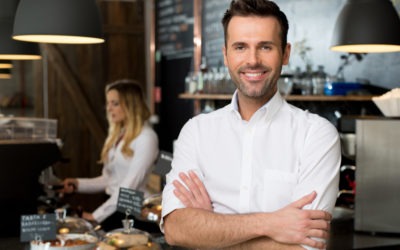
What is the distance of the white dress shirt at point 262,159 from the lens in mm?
2008

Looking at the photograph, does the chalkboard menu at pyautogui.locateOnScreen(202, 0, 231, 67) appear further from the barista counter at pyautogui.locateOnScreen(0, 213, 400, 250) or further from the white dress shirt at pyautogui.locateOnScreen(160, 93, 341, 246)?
the white dress shirt at pyautogui.locateOnScreen(160, 93, 341, 246)

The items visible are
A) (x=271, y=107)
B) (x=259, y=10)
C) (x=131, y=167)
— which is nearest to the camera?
(x=259, y=10)

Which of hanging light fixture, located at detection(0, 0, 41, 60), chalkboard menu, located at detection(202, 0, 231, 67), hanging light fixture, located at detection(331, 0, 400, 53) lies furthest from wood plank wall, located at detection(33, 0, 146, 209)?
hanging light fixture, located at detection(331, 0, 400, 53)

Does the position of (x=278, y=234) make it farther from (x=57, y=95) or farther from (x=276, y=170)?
(x=57, y=95)

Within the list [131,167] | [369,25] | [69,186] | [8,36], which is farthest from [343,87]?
[8,36]

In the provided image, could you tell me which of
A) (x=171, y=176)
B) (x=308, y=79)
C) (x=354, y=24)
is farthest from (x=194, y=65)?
(x=171, y=176)

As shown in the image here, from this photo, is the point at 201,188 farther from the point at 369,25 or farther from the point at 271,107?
the point at 369,25

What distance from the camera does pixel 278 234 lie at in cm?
194

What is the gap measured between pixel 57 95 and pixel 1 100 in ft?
2.37

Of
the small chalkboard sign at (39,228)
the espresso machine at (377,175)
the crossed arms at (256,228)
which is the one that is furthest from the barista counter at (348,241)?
the crossed arms at (256,228)

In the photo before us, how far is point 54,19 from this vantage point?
2633 millimetres

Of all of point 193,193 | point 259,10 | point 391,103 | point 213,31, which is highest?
point 213,31

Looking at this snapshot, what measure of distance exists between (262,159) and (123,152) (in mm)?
2060

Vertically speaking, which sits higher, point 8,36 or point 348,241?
point 8,36
